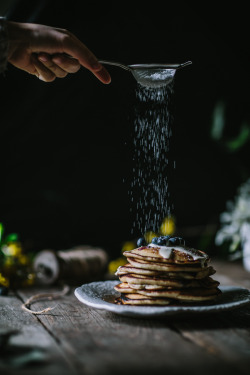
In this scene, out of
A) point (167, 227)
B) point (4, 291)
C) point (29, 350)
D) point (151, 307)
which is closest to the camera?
point (29, 350)

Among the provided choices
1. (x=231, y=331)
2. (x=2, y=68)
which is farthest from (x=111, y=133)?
(x=231, y=331)

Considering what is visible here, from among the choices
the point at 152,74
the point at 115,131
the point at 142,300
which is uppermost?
the point at 152,74

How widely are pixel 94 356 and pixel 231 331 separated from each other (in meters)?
0.39

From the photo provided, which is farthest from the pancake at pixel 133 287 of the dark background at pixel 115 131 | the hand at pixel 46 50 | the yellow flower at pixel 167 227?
the dark background at pixel 115 131

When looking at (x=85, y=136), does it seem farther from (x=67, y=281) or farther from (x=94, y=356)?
(x=94, y=356)

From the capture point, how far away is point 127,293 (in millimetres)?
1316

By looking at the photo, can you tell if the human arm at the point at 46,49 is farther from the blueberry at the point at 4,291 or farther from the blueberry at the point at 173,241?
the blueberry at the point at 4,291

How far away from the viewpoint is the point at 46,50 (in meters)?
1.44

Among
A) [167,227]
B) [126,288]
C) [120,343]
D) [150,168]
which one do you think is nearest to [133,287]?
[126,288]

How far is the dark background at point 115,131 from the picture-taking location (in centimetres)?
273

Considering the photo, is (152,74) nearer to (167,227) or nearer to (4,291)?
(4,291)

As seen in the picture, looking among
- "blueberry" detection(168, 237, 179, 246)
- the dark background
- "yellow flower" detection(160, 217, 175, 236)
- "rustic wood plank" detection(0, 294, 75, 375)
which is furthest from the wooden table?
the dark background

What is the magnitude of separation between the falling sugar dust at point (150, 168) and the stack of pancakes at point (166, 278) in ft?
2.19

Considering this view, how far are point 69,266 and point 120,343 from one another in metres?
0.95
